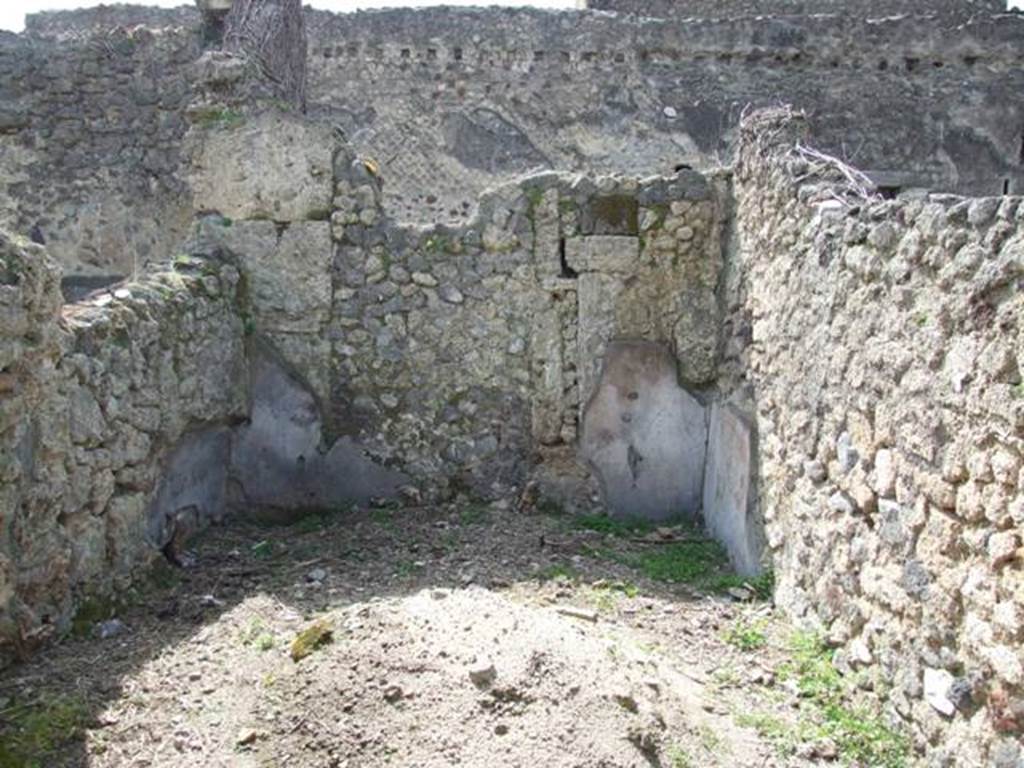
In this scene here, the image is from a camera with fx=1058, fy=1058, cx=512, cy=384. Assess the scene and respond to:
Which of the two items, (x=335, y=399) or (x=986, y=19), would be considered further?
(x=986, y=19)

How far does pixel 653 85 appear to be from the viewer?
11.1 meters

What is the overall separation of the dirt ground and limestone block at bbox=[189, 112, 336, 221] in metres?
2.16

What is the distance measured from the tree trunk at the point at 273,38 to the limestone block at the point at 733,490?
137 inches

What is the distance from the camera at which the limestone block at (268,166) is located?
604cm

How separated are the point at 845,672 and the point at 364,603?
1.86 m

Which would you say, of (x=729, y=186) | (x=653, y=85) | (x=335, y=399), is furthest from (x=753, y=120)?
(x=653, y=85)

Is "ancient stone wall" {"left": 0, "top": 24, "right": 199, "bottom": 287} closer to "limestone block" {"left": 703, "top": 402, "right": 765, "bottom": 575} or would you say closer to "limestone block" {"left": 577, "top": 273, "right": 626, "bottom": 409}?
"limestone block" {"left": 577, "top": 273, "right": 626, "bottom": 409}

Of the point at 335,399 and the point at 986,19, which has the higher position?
the point at 986,19

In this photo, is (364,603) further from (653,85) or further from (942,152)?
(942,152)

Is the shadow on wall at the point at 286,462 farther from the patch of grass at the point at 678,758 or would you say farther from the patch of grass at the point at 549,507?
the patch of grass at the point at 678,758

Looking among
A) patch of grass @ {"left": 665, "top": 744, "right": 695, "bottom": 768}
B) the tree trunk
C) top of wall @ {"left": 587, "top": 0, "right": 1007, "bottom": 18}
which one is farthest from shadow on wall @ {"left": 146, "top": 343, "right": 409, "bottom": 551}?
top of wall @ {"left": 587, "top": 0, "right": 1007, "bottom": 18}

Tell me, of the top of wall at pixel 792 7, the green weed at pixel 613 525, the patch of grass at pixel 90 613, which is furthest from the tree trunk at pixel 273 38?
the top of wall at pixel 792 7

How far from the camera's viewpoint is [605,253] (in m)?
6.06

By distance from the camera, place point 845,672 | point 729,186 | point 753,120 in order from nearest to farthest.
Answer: point 845,672 < point 753,120 < point 729,186
